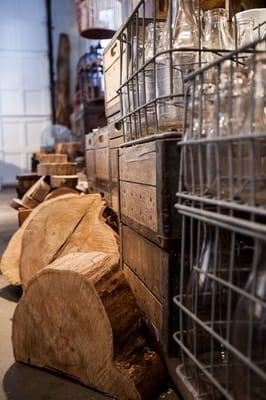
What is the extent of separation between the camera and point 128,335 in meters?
1.10

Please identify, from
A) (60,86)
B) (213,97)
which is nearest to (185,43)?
(213,97)

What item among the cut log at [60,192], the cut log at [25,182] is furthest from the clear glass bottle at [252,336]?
the cut log at [25,182]

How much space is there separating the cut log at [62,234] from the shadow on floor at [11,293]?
0.11 meters

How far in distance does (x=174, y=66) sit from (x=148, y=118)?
0.15m

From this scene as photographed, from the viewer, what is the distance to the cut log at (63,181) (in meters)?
2.80

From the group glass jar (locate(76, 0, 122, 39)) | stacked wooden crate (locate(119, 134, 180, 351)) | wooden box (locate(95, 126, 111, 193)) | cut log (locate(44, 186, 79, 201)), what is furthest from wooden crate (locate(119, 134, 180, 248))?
glass jar (locate(76, 0, 122, 39))

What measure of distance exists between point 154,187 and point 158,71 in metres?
0.28

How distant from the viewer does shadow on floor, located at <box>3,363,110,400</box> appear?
43.0 inches

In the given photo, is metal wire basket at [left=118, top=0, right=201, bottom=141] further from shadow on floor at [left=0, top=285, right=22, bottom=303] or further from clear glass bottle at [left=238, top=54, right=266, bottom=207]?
shadow on floor at [left=0, top=285, right=22, bottom=303]

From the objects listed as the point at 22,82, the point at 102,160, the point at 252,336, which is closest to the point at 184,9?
the point at 252,336

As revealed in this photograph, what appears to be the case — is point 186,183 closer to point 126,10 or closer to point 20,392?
point 20,392

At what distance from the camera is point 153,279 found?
39.8 inches

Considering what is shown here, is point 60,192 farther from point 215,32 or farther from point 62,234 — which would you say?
point 215,32

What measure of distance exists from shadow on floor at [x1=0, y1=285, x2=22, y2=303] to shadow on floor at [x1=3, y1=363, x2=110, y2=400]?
712 mm
